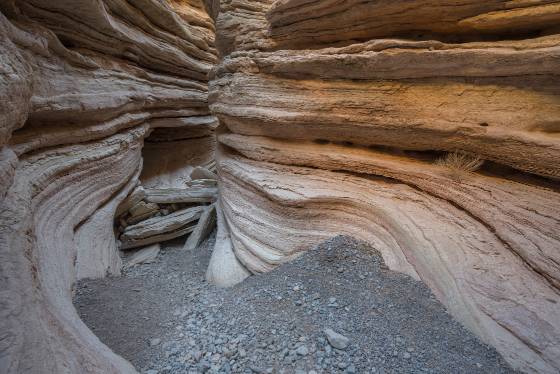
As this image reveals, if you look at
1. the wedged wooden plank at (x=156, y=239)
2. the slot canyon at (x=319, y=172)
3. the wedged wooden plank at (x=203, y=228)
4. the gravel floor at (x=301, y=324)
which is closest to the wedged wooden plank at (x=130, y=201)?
the slot canyon at (x=319, y=172)

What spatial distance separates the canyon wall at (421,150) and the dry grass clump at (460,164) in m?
0.02

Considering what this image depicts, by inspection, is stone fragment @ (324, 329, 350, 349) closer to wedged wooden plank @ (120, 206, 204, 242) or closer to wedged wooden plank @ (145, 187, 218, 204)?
wedged wooden plank @ (120, 206, 204, 242)

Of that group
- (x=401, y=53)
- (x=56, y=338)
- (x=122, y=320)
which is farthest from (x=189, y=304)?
(x=401, y=53)

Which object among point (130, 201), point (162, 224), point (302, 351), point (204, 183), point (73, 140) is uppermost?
point (73, 140)

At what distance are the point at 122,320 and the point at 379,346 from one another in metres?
2.44

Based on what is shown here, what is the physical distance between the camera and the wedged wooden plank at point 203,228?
18.2ft

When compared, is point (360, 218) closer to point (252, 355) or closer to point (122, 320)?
point (252, 355)

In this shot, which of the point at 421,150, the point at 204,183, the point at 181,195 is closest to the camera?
the point at 421,150

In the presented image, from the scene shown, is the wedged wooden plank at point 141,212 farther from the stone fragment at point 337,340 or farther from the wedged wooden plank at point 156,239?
the stone fragment at point 337,340

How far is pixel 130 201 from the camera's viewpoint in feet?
18.4

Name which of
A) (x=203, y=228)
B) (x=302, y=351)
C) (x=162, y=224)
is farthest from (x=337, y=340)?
(x=162, y=224)

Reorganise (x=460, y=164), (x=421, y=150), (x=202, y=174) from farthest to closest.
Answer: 1. (x=202, y=174)
2. (x=421, y=150)
3. (x=460, y=164)

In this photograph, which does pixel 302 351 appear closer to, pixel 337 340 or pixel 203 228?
pixel 337 340

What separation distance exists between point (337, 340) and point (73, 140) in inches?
173
